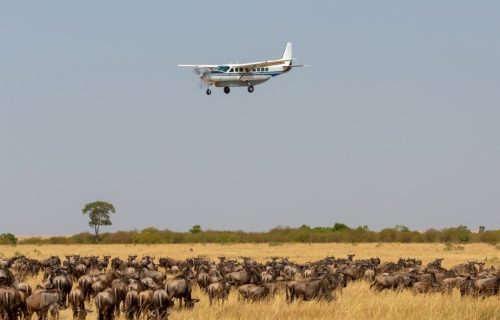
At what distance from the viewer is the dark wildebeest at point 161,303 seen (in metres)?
A: 19.7

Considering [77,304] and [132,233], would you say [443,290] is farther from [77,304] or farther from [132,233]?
[132,233]

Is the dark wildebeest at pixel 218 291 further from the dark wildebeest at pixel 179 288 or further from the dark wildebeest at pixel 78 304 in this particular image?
the dark wildebeest at pixel 78 304

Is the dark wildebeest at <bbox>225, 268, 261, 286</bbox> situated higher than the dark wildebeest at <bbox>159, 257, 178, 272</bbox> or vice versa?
the dark wildebeest at <bbox>159, 257, 178, 272</bbox>

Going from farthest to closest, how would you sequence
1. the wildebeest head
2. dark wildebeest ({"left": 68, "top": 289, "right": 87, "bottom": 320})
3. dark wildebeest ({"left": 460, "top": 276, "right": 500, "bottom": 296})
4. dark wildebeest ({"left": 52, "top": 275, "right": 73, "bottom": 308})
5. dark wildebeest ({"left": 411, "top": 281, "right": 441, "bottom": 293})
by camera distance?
1. dark wildebeest ({"left": 411, "top": 281, "right": 441, "bottom": 293})
2. dark wildebeest ({"left": 460, "top": 276, "right": 500, "bottom": 296})
3. dark wildebeest ({"left": 52, "top": 275, "right": 73, "bottom": 308})
4. the wildebeest head
5. dark wildebeest ({"left": 68, "top": 289, "right": 87, "bottom": 320})

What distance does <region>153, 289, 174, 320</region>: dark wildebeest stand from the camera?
19.7 meters

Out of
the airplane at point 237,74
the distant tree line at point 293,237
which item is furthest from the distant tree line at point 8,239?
the airplane at point 237,74

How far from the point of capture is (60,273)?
26.5 m

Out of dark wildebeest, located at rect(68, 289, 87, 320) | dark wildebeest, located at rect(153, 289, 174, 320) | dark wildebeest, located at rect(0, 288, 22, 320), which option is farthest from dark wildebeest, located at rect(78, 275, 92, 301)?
dark wildebeest, located at rect(153, 289, 174, 320)

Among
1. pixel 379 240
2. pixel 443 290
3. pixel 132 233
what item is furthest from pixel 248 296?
pixel 132 233

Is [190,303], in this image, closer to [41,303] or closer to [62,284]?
[62,284]

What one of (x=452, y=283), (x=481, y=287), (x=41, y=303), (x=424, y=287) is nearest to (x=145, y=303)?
(x=41, y=303)

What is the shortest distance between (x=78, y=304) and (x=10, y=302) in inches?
92.0

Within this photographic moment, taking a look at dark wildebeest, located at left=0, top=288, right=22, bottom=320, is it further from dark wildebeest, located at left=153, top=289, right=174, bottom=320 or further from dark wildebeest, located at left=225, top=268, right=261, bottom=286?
dark wildebeest, located at left=225, top=268, right=261, bottom=286

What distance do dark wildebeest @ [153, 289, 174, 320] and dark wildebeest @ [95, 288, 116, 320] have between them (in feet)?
3.16
